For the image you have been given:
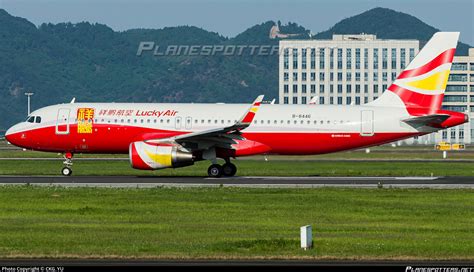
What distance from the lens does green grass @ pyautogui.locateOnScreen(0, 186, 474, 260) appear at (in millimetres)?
24672

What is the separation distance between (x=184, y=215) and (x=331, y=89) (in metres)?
128

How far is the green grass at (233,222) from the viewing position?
24.7 meters

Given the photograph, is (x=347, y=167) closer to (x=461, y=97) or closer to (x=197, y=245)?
(x=197, y=245)

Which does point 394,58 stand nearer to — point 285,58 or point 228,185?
point 285,58

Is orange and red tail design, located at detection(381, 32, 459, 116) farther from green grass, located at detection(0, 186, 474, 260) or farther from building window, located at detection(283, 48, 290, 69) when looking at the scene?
building window, located at detection(283, 48, 290, 69)

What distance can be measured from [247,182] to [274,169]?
14.0 metres

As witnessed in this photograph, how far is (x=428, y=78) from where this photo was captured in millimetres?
53531

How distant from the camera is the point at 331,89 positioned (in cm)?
15950

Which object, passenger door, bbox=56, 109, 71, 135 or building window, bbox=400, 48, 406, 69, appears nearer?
passenger door, bbox=56, 109, 71, 135

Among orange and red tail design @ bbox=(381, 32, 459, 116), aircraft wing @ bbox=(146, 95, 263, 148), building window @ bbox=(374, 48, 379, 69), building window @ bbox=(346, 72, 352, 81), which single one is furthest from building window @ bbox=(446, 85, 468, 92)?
aircraft wing @ bbox=(146, 95, 263, 148)

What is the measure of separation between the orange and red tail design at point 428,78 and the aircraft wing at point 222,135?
332 inches

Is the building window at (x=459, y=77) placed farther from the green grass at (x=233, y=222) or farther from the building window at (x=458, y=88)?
the green grass at (x=233, y=222)

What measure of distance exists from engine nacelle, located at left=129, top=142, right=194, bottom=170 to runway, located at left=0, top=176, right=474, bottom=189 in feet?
2.48

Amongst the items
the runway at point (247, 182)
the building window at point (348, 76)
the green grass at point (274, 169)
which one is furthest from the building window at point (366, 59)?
the runway at point (247, 182)
